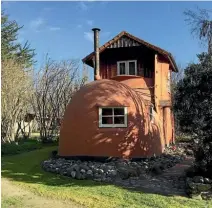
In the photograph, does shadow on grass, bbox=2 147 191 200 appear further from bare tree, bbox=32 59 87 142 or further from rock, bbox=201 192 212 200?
bare tree, bbox=32 59 87 142

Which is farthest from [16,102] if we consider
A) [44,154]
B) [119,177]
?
[119,177]

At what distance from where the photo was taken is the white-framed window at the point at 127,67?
2197 cm

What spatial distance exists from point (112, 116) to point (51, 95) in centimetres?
1368

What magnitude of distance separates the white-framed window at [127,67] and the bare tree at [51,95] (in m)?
8.28

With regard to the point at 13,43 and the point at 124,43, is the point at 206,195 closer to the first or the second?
the point at 124,43

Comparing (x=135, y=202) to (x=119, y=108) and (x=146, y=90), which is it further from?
(x=146, y=90)

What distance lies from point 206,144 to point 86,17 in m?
7.30

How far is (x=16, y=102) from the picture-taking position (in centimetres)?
2531

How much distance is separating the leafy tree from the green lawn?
2.17m

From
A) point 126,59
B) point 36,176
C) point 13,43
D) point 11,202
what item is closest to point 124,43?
point 126,59

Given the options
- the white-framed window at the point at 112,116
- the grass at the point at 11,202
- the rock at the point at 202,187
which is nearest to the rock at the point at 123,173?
the rock at the point at 202,187

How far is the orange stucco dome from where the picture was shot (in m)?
15.6

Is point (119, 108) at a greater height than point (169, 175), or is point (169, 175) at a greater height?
point (119, 108)

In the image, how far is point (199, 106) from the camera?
1110 centimetres
